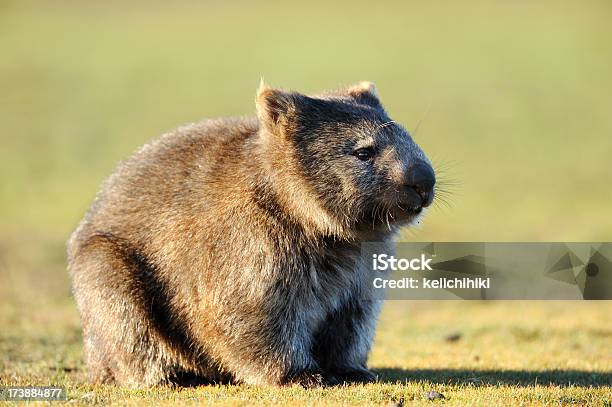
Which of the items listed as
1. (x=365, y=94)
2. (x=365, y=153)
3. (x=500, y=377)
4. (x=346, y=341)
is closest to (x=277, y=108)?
(x=365, y=153)

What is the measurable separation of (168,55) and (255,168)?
223ft

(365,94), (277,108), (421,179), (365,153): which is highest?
(365,94)

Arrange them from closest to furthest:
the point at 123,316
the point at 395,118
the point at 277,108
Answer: the point at 277,108
the point at 123,316
the point at 395,118

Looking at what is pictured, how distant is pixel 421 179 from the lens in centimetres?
923

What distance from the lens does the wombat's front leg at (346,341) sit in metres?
10.0

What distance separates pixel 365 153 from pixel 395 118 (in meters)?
38.0

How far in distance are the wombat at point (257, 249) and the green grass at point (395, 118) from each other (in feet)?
1.51

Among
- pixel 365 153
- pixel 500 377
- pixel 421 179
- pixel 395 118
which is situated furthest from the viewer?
pixel 395 118

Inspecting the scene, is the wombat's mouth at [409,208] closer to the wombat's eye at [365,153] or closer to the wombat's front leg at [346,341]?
the wombat's eye at [365,153]

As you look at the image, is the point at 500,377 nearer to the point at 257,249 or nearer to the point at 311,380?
the point at 311,380

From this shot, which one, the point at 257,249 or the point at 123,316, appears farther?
the point at 123,316

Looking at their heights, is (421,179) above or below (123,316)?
above

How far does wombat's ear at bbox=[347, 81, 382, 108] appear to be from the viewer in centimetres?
1052

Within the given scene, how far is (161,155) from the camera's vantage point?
10.7 metres
